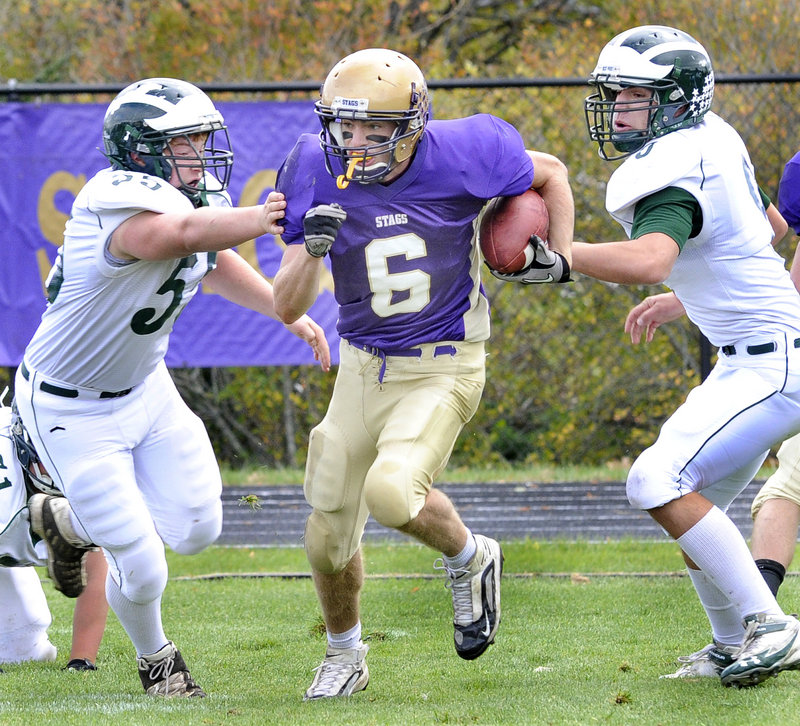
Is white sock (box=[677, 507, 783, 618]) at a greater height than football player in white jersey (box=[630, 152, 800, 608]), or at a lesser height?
greater

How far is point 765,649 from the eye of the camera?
3.57 metres

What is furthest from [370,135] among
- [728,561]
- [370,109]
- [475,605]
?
[728,561]

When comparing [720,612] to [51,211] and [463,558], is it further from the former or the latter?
[51,211]

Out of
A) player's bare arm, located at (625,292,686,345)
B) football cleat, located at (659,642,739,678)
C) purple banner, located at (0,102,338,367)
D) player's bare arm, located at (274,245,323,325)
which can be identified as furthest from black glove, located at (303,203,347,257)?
purple banner, located at (0,102,338,367)

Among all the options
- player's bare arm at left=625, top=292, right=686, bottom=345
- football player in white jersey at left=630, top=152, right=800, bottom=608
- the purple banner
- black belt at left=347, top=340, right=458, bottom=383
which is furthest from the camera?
the purple banner

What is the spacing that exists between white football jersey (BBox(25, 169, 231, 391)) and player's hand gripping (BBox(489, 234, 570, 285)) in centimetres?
106

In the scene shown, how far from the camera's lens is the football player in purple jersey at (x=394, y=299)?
3756 millimetres

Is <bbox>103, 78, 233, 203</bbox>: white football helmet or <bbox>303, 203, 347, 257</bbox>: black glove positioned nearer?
<bbox>303, 203, 347, 257</bbox>: black glove

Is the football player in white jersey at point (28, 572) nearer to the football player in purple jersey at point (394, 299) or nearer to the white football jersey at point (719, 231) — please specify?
the football player in purple jersey at point (394, 299)

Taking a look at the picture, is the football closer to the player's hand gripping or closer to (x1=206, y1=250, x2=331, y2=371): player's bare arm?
the player's hand gripping

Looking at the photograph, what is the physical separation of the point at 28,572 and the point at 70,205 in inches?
144

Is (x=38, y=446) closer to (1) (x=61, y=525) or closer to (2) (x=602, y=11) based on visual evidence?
(1) (x=61, y=525)

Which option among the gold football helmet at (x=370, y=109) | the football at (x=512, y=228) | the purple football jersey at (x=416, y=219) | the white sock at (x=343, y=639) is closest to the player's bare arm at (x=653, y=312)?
the football at (x=512, y=228)

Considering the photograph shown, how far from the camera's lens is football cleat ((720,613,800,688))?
3.56 m
